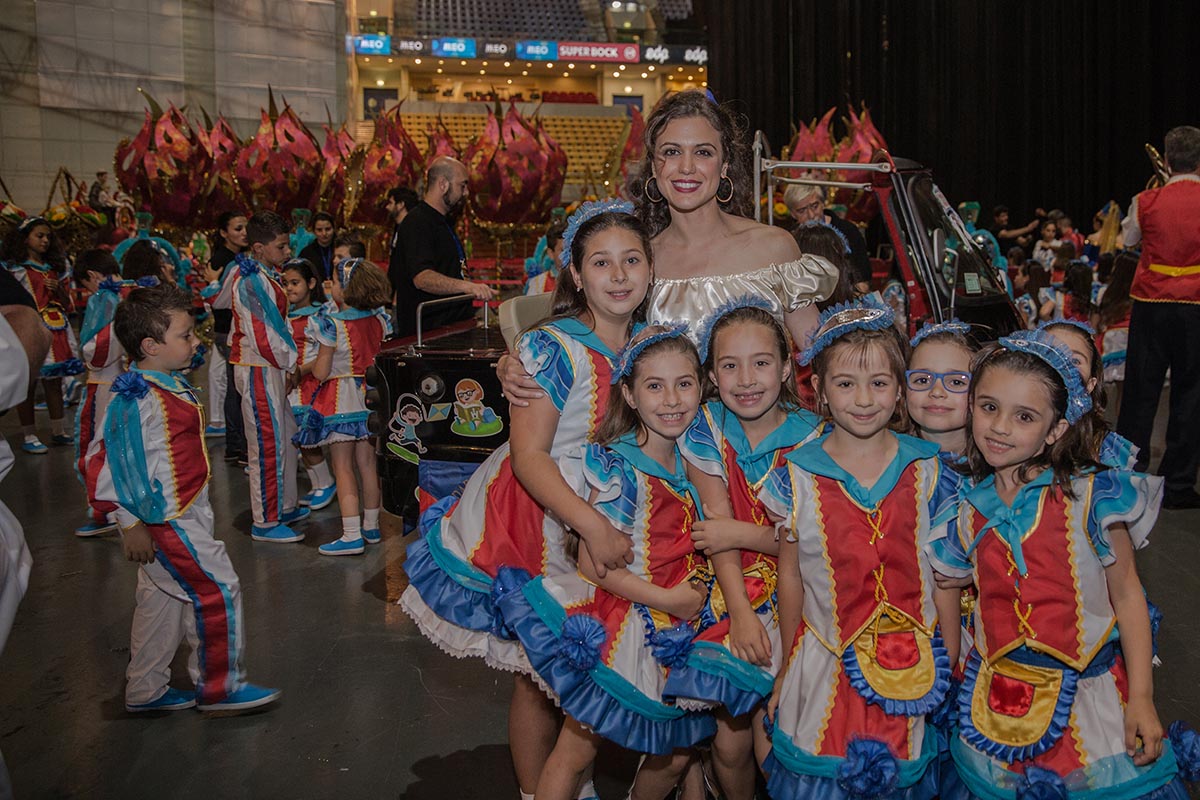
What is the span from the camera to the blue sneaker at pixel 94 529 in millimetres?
5113

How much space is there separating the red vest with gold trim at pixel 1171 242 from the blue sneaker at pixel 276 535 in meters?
4.43

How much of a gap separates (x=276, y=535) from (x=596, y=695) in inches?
133

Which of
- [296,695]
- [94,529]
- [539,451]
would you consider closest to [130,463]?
[296,695]

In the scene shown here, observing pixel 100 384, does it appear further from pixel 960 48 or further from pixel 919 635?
pixel 960 48

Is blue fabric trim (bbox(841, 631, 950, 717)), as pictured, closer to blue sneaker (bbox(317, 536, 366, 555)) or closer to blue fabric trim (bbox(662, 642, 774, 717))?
blue fabric trim (bbox(662, 642, 774, 717))

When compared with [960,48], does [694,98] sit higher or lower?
lower

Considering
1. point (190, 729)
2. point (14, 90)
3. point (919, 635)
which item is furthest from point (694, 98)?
point (14, 90)

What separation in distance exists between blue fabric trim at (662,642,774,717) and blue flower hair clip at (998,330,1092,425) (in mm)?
760

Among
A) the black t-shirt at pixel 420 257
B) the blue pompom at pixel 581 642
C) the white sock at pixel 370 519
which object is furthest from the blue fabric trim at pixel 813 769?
the white sock at pixel 370 519

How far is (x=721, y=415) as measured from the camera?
2.25 metres

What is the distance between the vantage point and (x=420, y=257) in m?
4.59

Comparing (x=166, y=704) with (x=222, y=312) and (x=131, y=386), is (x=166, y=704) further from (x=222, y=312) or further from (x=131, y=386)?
(x=222, y=312)

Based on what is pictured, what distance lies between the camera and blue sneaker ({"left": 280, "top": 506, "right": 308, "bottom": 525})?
5.25 metres

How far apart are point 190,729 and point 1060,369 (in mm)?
2558
